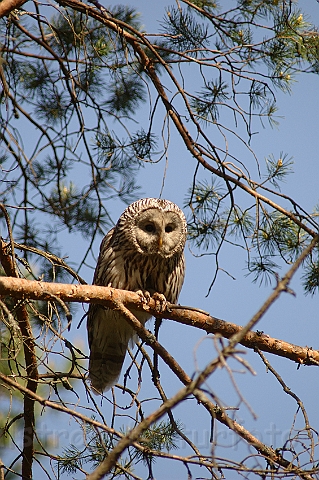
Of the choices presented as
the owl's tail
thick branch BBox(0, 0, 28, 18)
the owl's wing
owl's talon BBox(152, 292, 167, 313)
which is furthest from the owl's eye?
thick branch BBox(0, 0, 28, 18)

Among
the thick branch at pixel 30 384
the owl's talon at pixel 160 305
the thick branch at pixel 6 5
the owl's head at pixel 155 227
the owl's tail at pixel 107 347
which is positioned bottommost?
the thick branch at pixel 30 384

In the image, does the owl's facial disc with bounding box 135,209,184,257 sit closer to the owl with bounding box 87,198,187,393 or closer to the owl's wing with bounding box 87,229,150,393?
the owl with bounding box 87,198,187,393

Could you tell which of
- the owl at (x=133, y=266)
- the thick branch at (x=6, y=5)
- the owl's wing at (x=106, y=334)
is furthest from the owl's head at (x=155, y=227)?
the thick branch at (x=6, y=5)

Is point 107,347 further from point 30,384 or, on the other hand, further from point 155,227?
point 30,384

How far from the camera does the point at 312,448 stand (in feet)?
8.16

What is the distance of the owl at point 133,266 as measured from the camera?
4.17 m

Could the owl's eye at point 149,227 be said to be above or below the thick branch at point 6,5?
above

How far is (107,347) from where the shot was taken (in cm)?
450

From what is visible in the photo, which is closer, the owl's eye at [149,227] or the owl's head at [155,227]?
the owl's head at [155,227]

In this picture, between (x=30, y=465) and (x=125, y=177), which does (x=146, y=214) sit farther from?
(x=30, y=465)

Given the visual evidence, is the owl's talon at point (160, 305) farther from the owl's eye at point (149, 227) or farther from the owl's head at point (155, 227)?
the owl's eye at point (149, 227)

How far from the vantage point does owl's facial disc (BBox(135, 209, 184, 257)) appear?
13.7 feet

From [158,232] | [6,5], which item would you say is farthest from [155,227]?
[6,5]

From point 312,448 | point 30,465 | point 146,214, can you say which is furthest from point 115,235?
point 312,448
